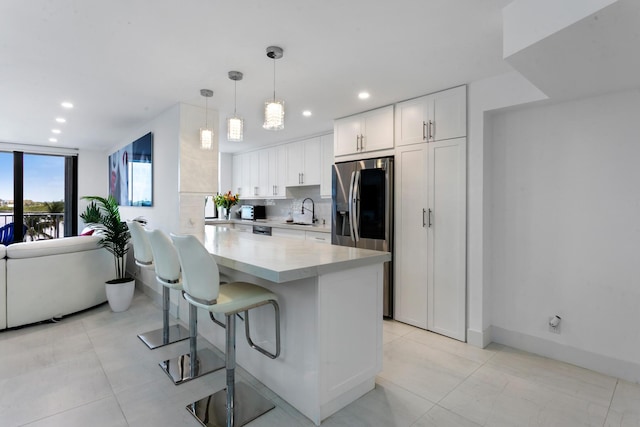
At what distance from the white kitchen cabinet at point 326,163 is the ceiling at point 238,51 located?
1.06m

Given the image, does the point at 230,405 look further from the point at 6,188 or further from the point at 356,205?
the point at 6,188

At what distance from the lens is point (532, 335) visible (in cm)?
268

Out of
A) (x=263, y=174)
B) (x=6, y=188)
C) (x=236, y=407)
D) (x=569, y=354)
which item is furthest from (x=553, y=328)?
(x=6, y=188)

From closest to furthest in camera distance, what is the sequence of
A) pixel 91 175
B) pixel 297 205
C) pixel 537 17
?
pixel 537 17
pixel 297 205
pixel 91 175

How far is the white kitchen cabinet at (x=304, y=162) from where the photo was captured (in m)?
4.82

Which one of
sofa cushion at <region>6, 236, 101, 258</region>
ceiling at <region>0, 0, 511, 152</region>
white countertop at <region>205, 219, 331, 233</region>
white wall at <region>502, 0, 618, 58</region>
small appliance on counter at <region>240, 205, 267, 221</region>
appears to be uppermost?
ceiling at <region>0, 0, 511, 152</region>

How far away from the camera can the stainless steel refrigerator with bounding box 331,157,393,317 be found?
337 cm

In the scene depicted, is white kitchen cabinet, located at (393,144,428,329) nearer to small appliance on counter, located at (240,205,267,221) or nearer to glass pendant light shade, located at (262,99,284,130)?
glass pendant light shade, located at (262,99,284,130)

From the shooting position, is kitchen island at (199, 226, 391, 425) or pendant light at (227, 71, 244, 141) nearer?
kitchen island at (199, 226, 391, 425)

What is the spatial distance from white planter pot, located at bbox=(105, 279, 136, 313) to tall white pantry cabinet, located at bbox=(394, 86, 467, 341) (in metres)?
3.04

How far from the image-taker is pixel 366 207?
11.6 feet

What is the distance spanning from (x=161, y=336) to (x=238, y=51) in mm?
2541

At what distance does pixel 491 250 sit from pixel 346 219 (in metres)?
1.55

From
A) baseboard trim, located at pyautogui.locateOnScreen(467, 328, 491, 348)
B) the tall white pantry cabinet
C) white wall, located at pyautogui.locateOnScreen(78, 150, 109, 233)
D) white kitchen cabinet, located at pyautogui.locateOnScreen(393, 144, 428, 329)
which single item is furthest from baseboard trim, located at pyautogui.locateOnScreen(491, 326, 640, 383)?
white wall, located at pyautogui.locateOnScreen(78, 150, 109, 233)
